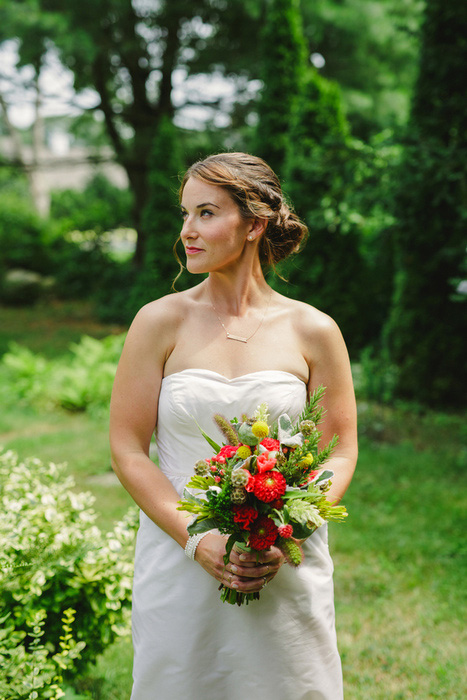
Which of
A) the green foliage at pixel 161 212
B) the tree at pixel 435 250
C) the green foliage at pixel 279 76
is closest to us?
the tree at pixel 435 250

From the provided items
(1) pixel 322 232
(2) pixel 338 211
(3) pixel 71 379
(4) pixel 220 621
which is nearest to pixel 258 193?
(4) pixel 220 621

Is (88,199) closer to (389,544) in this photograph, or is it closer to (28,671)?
(389,544)

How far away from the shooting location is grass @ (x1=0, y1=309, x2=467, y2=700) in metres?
3.42

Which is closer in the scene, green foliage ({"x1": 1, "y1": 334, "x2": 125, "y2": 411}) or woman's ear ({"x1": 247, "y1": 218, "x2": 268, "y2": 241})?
woman's ear ({"x1": 247, "y1": 218, "x2": 268, "y2": 241})

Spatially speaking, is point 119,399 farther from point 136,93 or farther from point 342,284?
point 136,93

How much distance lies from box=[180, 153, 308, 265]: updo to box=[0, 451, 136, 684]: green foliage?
1.57m

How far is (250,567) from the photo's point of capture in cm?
177

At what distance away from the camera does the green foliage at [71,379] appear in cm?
925

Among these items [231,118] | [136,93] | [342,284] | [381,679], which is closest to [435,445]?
[342,284]

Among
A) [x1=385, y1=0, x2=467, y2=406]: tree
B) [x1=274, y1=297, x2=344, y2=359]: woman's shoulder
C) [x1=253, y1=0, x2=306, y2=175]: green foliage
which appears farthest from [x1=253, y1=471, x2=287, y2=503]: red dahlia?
[x1=253, y1=0, x2=306, y2=175]: green foliage

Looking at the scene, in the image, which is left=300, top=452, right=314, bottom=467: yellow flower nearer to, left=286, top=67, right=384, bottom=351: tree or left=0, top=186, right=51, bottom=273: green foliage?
left=286, top=67, right=384, bottom=351: tree

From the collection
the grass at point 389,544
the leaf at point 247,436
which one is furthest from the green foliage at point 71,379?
the leaf at point 247,436

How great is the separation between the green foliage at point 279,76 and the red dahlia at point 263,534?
386 inches

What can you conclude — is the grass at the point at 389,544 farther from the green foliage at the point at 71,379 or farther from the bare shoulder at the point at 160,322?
→ the bare shoulder at the point at 160,322
